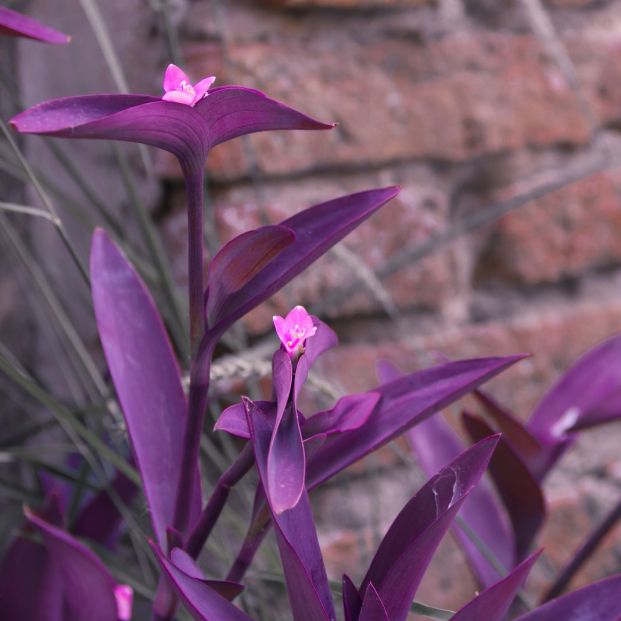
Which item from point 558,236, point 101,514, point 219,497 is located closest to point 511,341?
point 558,236

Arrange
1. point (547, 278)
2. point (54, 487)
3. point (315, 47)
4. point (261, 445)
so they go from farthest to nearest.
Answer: point (547, 278) → point (315, 47) → point (54, 487) → point (261, 445)

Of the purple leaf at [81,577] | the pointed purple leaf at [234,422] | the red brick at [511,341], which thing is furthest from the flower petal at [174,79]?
the red brick at [511,341]

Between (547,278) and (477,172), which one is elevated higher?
(477,172)

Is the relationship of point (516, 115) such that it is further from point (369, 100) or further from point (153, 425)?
point (153, 425)

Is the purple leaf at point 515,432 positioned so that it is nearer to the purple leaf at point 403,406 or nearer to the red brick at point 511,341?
the purple leaf at point 403,406

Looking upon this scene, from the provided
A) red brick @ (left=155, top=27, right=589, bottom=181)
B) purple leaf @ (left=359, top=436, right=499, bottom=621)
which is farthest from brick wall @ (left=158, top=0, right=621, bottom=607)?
purple leaf @ (left=359, top=436, right=499, bottom=621)

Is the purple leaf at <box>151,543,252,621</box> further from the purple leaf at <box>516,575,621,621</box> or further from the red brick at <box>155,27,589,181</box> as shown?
the red brick at <box>155,27,589,181</box>

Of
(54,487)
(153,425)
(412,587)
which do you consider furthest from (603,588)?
(54,487)
